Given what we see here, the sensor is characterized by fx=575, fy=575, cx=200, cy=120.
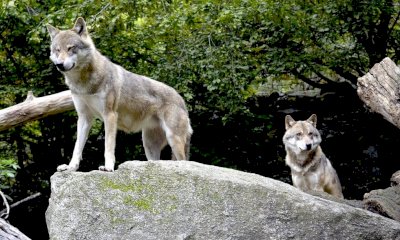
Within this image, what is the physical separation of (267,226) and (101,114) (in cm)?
247

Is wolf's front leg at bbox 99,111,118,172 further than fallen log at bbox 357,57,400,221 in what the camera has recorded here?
Yes

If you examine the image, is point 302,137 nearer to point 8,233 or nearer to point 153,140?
point 153,140

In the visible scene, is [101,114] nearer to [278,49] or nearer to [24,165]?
[278,49]

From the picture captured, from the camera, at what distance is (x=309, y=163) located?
9.09m

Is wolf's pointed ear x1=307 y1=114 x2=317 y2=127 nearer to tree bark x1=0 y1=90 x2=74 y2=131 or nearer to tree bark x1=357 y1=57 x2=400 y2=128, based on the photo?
tree bark x1=357 y1=57 x2=400 y2=128

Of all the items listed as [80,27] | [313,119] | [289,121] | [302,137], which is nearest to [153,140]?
[80,27]

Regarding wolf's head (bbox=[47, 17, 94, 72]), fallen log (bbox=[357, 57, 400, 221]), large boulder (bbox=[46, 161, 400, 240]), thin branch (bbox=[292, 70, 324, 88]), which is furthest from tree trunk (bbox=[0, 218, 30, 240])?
thin branch (bbox=[292, 70, 324, 88])

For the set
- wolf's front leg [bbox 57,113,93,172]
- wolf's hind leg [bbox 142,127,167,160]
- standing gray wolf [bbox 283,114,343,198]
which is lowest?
standing gray wolf [bbox 283,114,343,198]

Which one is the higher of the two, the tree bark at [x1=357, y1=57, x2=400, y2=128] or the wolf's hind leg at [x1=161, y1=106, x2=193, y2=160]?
the tree bark at [x1=357, y1=57, x2=400, y2=128]

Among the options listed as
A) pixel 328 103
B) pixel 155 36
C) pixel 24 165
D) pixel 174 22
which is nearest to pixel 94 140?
pixel 24 165

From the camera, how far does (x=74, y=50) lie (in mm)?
6359

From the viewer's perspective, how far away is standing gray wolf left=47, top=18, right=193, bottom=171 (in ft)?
20.9

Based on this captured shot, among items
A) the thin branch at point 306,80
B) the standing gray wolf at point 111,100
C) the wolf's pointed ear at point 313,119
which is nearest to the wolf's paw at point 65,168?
the standing gray wolf at point 111,100

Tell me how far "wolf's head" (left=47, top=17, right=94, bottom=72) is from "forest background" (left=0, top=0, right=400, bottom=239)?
240cm
